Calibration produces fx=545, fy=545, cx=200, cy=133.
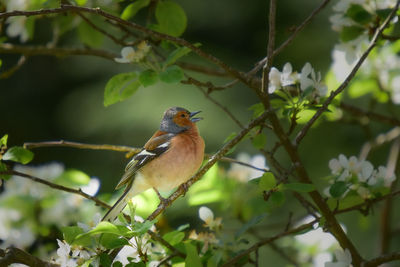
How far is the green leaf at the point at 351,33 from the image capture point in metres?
3.09

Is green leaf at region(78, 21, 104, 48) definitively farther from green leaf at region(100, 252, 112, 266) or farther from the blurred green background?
the blurred green background

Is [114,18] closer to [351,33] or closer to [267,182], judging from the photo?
[267,182]

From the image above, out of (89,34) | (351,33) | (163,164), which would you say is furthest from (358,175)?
(89,34)

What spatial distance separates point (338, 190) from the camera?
2.45 m

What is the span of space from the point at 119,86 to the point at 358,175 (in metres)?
1.22

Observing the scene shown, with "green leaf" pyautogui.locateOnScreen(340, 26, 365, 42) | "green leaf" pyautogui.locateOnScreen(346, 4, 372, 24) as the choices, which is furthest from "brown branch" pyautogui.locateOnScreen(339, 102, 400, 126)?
"green leaf" pyautogui.locateOnScreen(346, 4, 372, 24)

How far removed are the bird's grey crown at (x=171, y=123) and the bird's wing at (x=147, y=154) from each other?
4.3 inches

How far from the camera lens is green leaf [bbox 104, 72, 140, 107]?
99.7 inches

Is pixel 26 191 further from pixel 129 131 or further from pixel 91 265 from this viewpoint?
pixel 129 131

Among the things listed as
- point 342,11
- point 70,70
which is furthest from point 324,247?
point 70,70

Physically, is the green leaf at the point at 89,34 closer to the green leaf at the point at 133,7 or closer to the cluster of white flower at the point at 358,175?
the green leaf at the point at 133,7

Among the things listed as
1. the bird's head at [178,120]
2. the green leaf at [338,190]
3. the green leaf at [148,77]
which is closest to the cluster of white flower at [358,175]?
the green leaf at [338,190]

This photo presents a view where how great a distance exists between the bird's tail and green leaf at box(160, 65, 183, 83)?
87cm

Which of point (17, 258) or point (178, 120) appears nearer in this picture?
point (17, 258)
